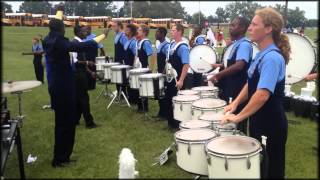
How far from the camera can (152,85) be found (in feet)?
24.1

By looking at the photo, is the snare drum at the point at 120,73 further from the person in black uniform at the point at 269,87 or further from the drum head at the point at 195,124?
the person in black uniform at the point at 269,87

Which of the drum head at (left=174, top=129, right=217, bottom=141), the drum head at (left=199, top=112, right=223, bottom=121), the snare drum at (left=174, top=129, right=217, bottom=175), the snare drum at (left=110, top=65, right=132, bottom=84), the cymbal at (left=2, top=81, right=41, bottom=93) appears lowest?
the snare drum at (left=174, top=129, right=217, bottom=175)

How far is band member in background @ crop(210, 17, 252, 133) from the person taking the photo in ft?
16.8

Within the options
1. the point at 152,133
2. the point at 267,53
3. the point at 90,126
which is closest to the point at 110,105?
the point at 90,126

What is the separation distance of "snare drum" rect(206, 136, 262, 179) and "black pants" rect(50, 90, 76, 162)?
7.88ft

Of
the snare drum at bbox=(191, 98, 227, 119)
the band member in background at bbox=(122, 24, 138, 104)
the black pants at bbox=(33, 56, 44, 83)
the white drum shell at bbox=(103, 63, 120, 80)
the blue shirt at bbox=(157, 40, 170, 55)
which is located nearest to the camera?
the snare drum at bbox=(191, 98, 227, 119)

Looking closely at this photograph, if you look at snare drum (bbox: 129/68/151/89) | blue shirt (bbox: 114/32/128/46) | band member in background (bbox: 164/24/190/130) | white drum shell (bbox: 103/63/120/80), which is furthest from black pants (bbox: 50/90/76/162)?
blue shirt (bbox: 114/32/128/46)

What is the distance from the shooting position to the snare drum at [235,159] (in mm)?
3092

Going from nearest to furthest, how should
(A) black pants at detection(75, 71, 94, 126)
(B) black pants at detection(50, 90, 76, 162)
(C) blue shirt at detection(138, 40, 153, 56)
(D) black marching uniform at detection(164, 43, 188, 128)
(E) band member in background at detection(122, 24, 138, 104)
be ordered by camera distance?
(B) black pants at detection(50, 90, 76, 162) → (D) black marching uniform at detection(164, 43, 188, 128) → (A) black pants at detection(75, 71, 94, 126) → (C) blue shirt at detection(138, 40, 153, 56) → (E) band member in background at detection(122, 24, 138, 104)

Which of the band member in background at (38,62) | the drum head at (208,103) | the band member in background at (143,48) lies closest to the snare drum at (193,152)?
the drum head at (208,103)

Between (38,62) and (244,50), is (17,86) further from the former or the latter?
(38,62)

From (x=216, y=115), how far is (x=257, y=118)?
1.22 metres

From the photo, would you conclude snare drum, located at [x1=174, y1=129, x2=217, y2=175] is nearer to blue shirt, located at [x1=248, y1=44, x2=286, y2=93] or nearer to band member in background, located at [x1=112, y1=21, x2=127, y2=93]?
blue shirt, located at [x1=248, y1=44, x2=286, y2=93]

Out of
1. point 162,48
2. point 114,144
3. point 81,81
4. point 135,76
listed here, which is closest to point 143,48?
point 135,76
